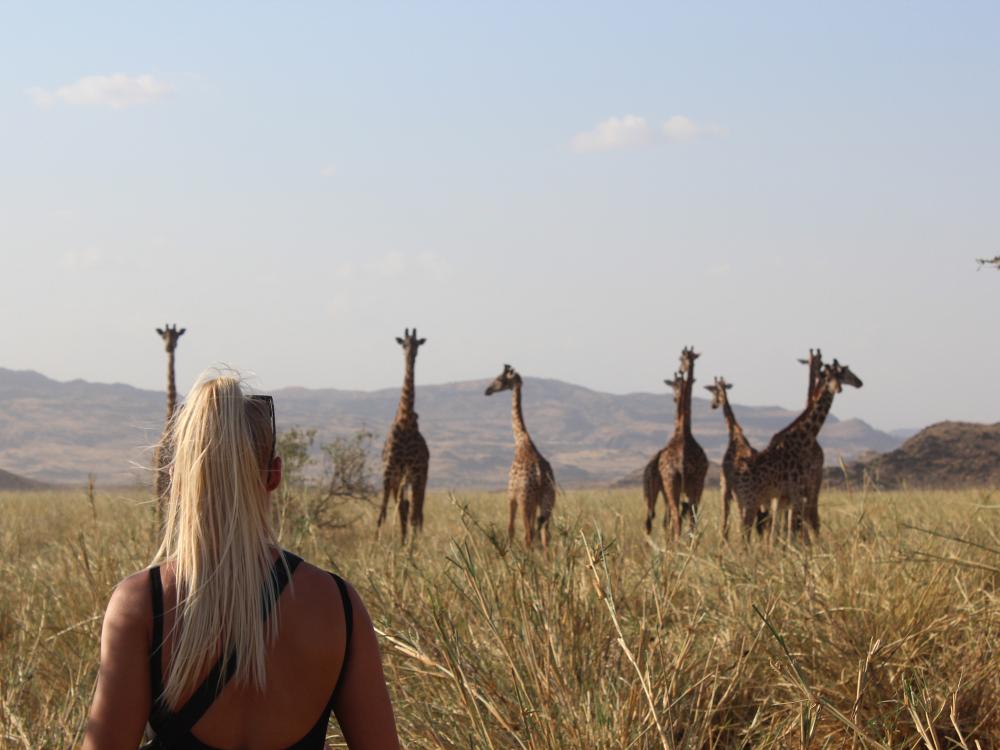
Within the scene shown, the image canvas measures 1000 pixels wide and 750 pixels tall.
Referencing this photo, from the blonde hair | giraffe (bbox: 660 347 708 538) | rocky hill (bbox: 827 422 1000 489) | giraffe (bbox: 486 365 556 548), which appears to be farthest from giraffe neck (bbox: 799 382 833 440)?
rocky hill (bbox: 827 422 1000 489)

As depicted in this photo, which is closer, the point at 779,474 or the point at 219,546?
the point at 219,546

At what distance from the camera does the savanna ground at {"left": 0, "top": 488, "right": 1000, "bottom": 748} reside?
3242 mm

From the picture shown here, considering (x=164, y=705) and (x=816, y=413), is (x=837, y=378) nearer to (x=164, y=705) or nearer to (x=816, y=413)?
(x=816, y=413)

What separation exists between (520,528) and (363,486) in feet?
11.6

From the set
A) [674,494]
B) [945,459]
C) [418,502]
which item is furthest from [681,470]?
[945,459]

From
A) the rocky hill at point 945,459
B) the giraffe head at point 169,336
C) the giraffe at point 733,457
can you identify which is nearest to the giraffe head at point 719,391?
the giraffe at point 733,457

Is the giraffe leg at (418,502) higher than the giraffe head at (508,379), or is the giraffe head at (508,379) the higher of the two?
the giraffe head at (508,379)

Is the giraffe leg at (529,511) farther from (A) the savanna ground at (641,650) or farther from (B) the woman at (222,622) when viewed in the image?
(B) the woman at (222,622)

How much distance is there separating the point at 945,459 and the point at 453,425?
289 ft

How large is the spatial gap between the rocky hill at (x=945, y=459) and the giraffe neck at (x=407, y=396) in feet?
49.1

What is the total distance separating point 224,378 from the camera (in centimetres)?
207

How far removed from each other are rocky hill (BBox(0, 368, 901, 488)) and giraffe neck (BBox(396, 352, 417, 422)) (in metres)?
57.1

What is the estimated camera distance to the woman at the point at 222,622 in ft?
6.52

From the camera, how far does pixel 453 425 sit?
375ft
